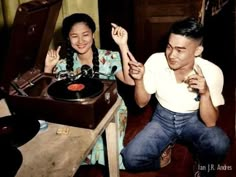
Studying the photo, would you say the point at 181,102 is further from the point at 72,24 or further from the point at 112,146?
the point at 72,24

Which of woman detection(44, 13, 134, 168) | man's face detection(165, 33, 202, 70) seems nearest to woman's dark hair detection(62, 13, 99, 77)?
woman detection(44, 13, 134, 168)

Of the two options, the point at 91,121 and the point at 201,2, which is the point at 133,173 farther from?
the point at 201,2

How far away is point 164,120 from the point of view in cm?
201

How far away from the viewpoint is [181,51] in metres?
1.78

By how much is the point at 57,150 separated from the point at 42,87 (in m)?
0.46

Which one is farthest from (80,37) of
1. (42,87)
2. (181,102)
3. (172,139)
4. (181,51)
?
(172,139)

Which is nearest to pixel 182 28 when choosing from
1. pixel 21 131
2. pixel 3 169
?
pixel 21 131

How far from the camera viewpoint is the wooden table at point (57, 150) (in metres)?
1.10

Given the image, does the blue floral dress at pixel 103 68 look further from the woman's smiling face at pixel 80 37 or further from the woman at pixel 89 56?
the woman's smiling face at pixel 80 37

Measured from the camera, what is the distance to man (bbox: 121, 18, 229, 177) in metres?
1.78

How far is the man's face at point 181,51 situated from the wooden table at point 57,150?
58cm

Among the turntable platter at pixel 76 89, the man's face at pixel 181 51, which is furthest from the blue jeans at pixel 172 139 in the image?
the turntable platter at pixel 76 89

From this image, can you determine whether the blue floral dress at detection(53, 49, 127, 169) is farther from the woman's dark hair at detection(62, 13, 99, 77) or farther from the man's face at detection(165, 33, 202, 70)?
the man's face at detection(165, 33, 202, 70)

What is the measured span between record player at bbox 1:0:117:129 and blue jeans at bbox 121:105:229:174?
1.61 ft
